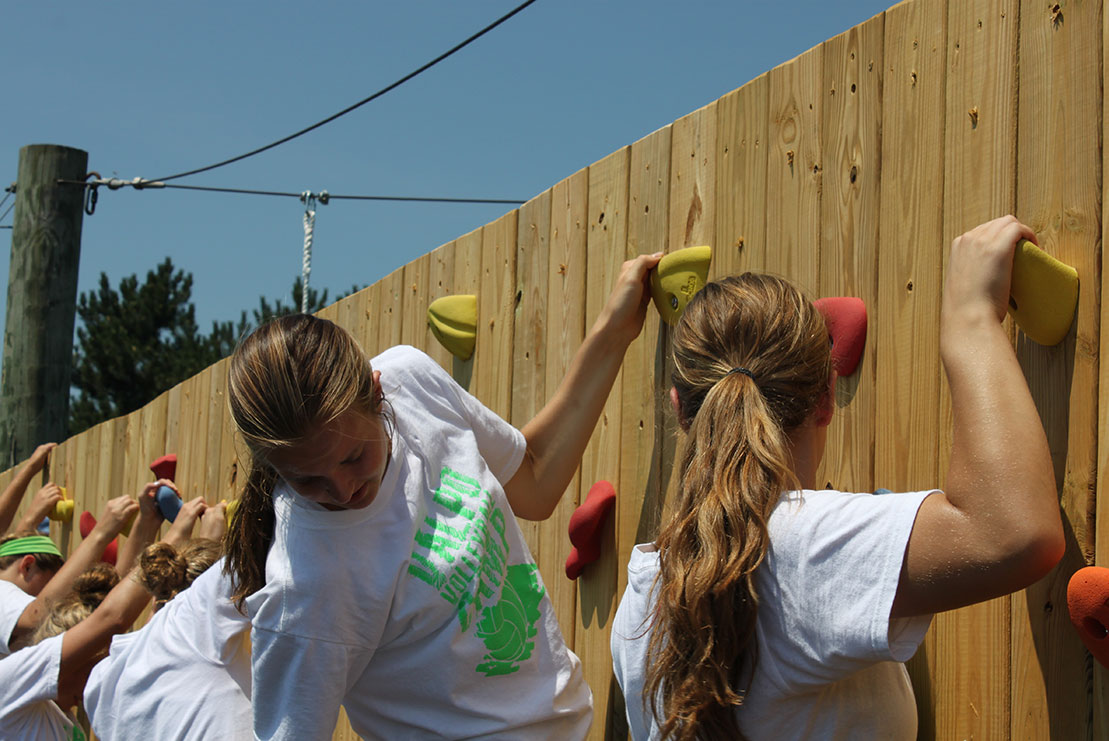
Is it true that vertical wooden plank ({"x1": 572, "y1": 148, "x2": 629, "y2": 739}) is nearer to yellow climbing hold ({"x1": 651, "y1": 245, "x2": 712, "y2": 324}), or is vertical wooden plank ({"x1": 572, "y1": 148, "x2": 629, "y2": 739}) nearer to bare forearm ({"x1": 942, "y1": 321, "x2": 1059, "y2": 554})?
yellow climbing hold ({"x1": 651, "y1": 245, "x2": 712, "y2": 324})

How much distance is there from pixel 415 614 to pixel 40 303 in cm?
527

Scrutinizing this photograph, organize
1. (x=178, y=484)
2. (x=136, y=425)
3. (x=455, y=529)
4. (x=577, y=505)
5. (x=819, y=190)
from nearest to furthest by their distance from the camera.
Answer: (x=455, y=529) < (x=819, y=190) < (x=577, y=505) < (x=178, y=484) < (x=136, y=425)

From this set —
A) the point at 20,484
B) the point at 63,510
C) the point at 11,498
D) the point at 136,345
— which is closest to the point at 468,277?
the point at 11,498

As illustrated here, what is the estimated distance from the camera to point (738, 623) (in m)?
1.40

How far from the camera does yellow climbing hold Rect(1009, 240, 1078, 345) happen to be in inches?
62.4

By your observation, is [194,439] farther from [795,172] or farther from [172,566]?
[795,172]

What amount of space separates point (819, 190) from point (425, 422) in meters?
0.89

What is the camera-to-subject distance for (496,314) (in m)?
3.08

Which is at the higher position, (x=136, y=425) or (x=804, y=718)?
(x=136, y=425)

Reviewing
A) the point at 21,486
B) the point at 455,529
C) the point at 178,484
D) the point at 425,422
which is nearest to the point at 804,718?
the point at 455,529

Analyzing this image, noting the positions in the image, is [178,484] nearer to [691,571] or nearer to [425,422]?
[425,422]

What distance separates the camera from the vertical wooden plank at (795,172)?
6.91 feet

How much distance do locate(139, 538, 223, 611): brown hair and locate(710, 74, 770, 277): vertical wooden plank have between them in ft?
5.33

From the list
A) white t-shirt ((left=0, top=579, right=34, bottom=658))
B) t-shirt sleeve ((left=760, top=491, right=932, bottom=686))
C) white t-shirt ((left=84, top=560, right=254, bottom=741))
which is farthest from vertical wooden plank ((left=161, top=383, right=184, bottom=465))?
t-shirt sleeve ((left=760, top=491, right=932, bottom=686))
